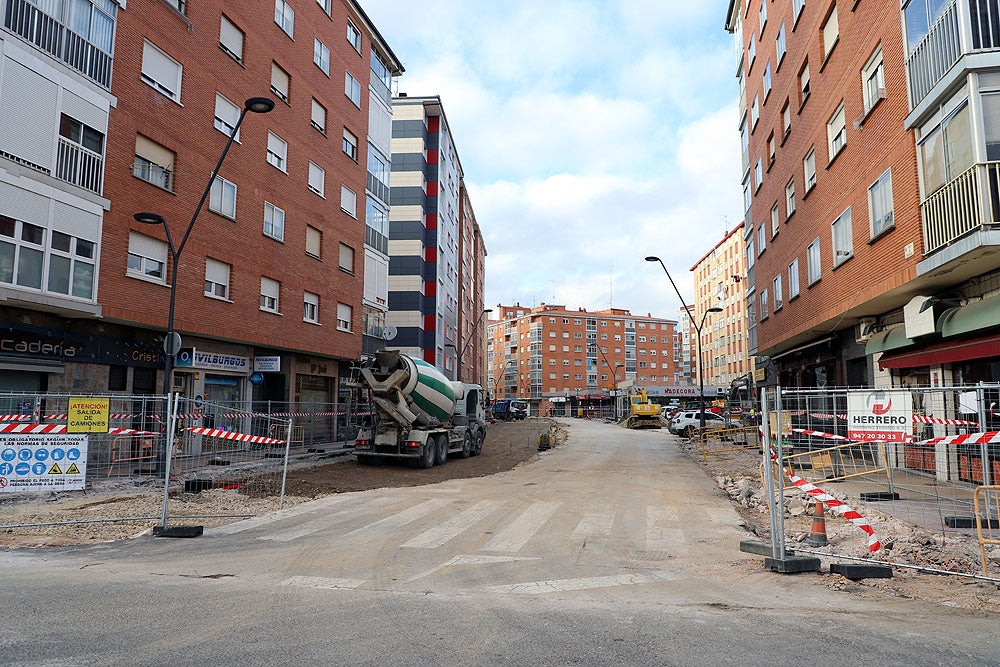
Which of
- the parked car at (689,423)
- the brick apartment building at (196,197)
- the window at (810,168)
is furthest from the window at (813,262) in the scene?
the parked car at (689,423)

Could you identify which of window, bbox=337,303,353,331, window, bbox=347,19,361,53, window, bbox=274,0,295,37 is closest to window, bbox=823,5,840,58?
window, bbox=274,0,295,37

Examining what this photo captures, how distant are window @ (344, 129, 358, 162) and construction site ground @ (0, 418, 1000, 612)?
600 inches

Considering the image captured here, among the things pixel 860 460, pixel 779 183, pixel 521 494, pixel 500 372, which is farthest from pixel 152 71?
pixel 500 372

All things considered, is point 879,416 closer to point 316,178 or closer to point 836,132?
point 836,132

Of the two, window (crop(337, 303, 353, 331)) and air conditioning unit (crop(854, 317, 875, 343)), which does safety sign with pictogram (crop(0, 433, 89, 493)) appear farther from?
window (crop(337, 303, 353, 331))

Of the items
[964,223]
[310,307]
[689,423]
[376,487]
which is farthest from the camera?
[689,423]

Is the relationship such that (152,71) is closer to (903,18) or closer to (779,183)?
(903,18)

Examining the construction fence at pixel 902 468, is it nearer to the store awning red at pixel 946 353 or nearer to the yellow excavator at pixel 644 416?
the store awning red at pixel 946 353

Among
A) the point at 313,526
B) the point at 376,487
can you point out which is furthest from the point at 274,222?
the point at 313,526

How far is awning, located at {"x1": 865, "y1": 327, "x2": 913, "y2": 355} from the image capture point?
13.8 m

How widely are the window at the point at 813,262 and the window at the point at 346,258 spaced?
1832 cm

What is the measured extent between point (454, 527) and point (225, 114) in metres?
17.2

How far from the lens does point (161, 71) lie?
18047 mm

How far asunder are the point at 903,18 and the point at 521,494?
12099 millimetres
